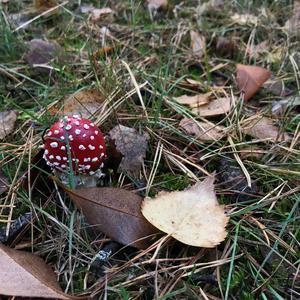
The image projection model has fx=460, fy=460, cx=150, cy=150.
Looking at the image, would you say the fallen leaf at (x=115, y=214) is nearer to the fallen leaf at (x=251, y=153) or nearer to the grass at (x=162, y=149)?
the grass at (x=162, y=149)

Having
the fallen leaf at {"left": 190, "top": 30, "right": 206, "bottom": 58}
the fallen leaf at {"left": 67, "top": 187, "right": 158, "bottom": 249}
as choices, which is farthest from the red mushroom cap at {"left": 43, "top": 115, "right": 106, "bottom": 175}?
the fallen leaf at {"left": 190, "top": 30, "right": 206, "bottom": 58}

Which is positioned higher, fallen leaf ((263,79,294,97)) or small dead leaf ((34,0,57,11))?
small dead leaf ((34,0,57,11))

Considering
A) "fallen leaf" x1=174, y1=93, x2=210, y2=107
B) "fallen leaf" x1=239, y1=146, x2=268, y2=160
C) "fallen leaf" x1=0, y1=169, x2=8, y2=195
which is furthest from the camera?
"fallen leaf" x1=174, y1=93, x2=210, y2=107

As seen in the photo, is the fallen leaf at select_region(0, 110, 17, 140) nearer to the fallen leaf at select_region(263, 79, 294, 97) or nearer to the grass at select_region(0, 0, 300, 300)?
the grass at select_region(0, 0, 300, 300)

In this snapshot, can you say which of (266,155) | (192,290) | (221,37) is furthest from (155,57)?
(192,290)

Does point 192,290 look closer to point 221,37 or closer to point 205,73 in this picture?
point 205,73

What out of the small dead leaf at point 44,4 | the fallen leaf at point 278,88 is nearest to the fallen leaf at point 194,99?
the fallen leaf at point 278,88

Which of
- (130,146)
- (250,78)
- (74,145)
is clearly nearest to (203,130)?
(130,146)
